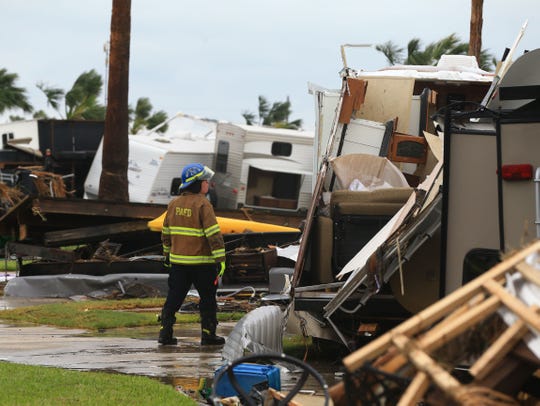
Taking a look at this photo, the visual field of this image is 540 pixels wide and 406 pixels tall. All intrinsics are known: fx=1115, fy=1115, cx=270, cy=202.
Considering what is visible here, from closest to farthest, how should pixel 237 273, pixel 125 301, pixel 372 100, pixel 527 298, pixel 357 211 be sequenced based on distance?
pixel 527 298 → pixel 357 211 → pixel 372 100 → pixel 125 301 → pixel 237 273

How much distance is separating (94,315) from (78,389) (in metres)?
5.62

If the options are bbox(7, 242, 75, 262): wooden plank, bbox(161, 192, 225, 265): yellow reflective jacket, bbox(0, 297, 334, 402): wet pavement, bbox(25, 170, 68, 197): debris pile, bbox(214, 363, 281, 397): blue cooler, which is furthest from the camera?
bbox(25, 170, 68, 197): debris pile

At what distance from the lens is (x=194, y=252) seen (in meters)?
11.2

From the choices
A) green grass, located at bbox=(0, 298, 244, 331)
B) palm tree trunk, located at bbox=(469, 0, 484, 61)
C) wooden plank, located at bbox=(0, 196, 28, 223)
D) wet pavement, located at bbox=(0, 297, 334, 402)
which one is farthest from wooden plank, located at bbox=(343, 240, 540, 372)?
palm tree trunk, located at bbox=(469, 0, 484, 61)

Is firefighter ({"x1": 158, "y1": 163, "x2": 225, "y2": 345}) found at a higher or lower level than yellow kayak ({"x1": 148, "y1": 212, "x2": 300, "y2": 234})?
higher

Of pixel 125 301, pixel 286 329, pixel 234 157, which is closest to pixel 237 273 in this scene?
pixel 125 301

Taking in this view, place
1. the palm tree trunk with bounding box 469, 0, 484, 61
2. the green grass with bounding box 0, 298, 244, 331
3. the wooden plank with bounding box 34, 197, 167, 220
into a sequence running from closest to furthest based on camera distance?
the green grass with bounding box 0, 298, 244, 331
the wooden plank with bounding box 34, 197, 167, 220
the palm tree trunk with bounding box 469, 0, 484, 61

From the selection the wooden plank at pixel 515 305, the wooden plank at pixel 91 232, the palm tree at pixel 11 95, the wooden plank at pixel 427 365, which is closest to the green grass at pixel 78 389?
the wooden plank at pixel 427 365

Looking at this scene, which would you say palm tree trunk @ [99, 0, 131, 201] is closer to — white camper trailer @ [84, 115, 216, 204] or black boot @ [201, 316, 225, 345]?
white camper trailer @ [84, 115, 216, 204]

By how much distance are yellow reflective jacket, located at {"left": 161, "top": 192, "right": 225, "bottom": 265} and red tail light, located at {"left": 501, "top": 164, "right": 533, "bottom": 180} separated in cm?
423

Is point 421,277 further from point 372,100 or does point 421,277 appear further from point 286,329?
point 372,100

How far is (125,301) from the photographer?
1599 cm

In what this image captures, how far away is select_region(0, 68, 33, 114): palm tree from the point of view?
47.3 meters

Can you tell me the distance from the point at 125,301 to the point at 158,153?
12645 millimetres
